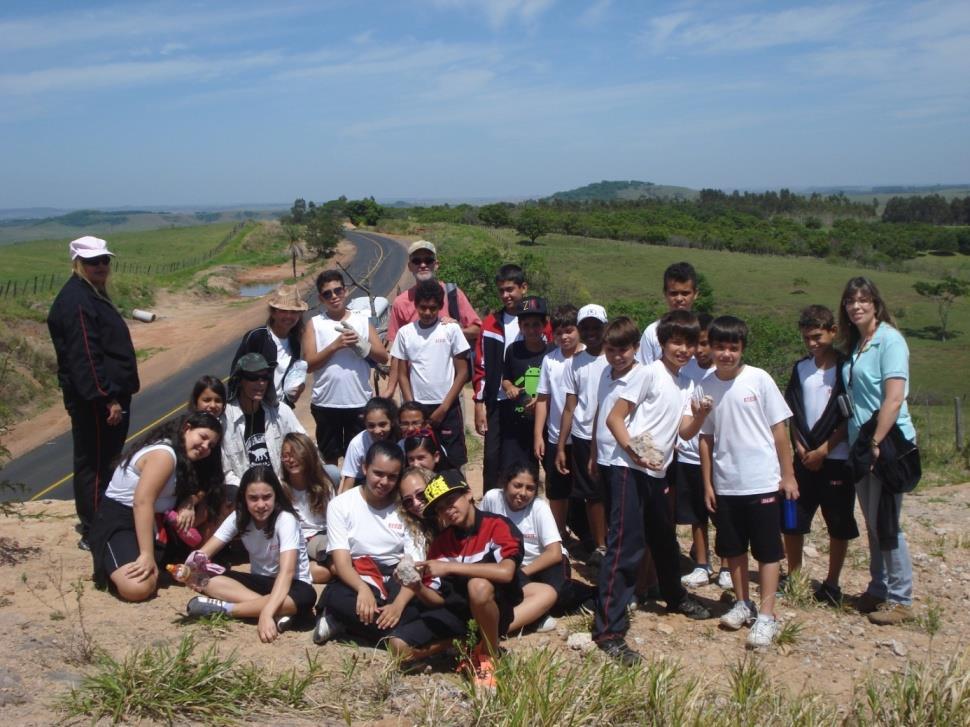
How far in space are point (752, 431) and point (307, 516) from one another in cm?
272

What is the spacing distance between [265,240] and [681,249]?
32.3 m

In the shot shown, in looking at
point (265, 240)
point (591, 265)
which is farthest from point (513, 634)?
point (265, 240)

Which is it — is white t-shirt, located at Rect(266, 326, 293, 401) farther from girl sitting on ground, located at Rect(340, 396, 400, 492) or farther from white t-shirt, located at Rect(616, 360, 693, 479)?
white t-shirt, located at Rect(616, 360, 693, 479)

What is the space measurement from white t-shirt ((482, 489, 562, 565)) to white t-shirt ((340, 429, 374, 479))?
95 cm

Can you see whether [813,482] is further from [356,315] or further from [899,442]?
[356,315]

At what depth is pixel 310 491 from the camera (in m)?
5.33

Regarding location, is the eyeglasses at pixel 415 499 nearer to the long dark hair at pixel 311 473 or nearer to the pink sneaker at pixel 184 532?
the long dark hair at pixel 311 473

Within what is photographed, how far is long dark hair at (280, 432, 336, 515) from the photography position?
17.0 ft

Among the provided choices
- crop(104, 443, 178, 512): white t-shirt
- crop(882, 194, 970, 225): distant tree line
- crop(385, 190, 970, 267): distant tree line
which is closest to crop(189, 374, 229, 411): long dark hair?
crop(104, 443, 178, 512): white t-shirt

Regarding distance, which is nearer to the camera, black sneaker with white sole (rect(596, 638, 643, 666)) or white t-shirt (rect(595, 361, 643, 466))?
black sneaker with white sole (rect(596, 638, 643, 666))

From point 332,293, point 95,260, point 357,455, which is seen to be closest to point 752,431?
point 357,455

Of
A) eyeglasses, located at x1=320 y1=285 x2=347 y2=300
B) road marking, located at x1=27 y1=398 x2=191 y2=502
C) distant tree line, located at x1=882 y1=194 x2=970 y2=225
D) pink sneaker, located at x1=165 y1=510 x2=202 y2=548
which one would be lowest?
road marking, located at x1=27 y1=398 x2=191 y2=502

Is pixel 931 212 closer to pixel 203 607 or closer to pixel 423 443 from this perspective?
pixel 423 443

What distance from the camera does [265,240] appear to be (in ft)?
185
